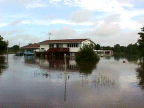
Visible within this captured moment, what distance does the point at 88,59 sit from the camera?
3119 cm

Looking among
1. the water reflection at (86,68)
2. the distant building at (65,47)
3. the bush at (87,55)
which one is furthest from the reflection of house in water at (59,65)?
the distant building at (65,47)

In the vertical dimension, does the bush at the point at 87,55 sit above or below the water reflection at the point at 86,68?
above

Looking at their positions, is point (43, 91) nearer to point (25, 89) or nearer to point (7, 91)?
point (25, 89)

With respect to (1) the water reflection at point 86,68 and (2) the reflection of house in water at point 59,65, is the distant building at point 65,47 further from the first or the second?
(1) the water reflection at point 86,68

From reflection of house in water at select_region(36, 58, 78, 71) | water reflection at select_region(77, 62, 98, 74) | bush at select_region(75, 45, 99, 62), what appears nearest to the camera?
water reflection at select_region(77, 62, 98, 74)

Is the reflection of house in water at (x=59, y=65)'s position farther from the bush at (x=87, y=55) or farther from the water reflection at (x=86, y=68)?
the bush at (x=87, y=55)

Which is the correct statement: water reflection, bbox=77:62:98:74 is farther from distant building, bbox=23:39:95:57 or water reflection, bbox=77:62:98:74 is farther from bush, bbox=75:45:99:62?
distant building, bbox=23:39:95:57

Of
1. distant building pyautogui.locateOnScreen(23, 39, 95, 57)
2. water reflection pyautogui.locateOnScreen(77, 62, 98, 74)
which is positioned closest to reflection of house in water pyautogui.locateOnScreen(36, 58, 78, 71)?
water reflection pyautogui.locateOnScreen(77, 62, 98, 74)

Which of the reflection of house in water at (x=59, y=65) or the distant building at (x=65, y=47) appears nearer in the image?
the reflection of house in water at (x=59, y=65)

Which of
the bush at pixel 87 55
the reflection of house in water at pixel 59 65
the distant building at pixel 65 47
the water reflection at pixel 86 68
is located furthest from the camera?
the distant building at pixel 65 47

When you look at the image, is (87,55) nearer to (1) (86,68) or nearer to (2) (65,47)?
(1) (86,68)

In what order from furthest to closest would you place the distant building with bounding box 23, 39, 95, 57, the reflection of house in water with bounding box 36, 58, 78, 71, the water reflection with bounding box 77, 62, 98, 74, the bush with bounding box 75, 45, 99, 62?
1. the distant building with bounding box 23, 39, 95, 57
2. the bush with bounding box 75, 45, 99, 62
3. the reflection of house in water with bounding box 36, 58, 78, 71
4. the water reflection with bounding box 77, 62, 98, 74

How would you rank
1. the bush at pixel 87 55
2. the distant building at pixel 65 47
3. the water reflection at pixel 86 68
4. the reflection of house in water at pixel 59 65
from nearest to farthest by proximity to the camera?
the water reflection at pixel 86 68
the reflection of house in water at pixel 59 65
the bush at pixel 87 55
the distant building at pixel 65 47

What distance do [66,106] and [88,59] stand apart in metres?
24.0
